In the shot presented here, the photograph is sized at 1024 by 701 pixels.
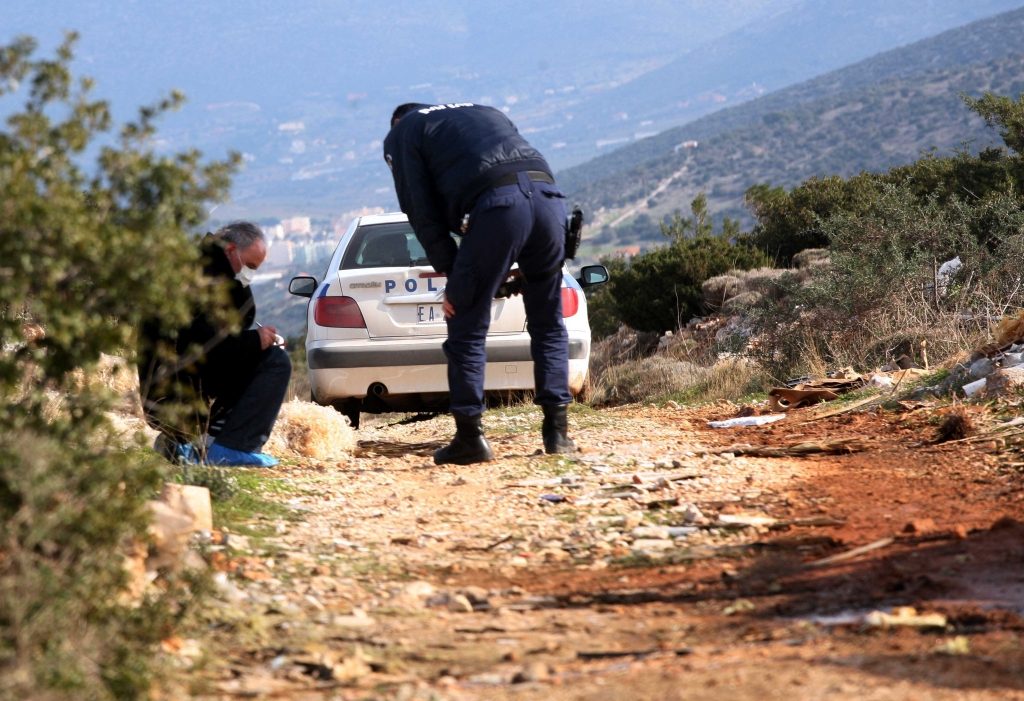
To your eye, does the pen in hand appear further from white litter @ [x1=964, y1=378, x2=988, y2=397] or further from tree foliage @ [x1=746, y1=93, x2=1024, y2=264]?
tree foliage @ [x1=746, y1=93, x2=1024, y2=264]

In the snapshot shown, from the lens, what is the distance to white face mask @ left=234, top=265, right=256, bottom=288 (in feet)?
21.4

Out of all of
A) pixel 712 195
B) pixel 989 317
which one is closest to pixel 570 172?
pixel 712 195

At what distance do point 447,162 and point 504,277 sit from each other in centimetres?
62

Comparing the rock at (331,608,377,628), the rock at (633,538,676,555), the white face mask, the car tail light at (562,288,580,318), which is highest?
the white face mask

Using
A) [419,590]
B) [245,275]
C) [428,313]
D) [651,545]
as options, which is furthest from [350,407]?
[419,590]

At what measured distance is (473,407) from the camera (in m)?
6.68

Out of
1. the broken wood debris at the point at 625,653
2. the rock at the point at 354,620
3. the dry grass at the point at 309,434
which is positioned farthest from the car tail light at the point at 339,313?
the broken wood debris at the point at 625,653

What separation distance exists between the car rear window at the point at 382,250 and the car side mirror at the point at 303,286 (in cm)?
51

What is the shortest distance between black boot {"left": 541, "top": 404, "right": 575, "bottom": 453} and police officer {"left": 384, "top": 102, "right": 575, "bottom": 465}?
422 millimetres

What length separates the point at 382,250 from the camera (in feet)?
31.3

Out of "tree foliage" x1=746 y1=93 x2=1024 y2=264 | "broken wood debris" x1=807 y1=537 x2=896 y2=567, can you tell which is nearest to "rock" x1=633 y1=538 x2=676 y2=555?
"broken wood debris" x1=807 y1=537 x2=896 y2=567

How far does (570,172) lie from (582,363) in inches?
5981

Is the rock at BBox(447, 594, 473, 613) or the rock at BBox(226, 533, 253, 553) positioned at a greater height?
the rock at BBox(226, 533, 253, 553)

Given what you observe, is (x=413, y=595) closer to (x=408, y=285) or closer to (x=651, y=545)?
(x=651, y=545)
